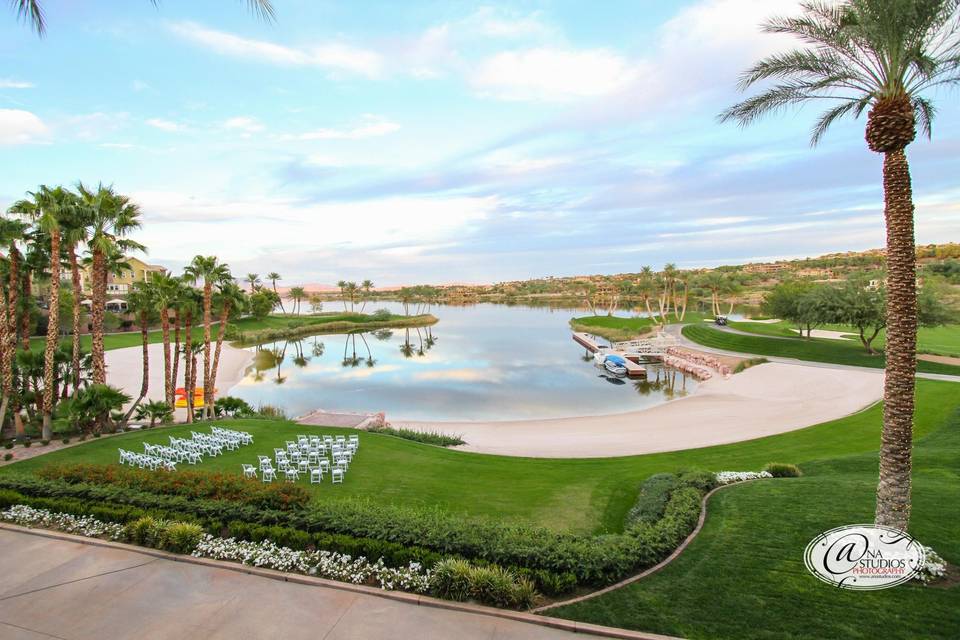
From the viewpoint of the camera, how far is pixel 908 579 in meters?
6.53

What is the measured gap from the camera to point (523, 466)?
622 inches

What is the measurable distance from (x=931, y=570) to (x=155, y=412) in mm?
25721

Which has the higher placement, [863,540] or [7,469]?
[863,540]

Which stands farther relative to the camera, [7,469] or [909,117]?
[7,469]

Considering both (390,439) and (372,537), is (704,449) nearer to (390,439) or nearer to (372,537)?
(390,439)

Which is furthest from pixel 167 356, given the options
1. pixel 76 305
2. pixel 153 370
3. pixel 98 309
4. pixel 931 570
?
pixel 931 570

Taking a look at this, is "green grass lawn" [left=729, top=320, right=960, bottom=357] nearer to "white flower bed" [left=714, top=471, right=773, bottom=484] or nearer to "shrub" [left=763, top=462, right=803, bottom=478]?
"shrub" [left=763, top=462, right=803, bottom=478]

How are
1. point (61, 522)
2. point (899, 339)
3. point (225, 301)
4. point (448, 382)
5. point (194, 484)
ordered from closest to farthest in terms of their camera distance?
point (899, 339) → point (61, 522) → point (194, 484) → point (225, 301) → point (448, 382)

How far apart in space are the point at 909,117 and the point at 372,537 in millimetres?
11278

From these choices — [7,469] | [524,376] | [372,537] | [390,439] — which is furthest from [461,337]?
[372,537]

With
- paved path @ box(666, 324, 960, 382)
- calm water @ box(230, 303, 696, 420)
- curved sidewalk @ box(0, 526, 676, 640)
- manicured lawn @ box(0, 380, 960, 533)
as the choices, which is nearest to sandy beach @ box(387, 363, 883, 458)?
manicured lawn @ box(0, 380, 960, 533)

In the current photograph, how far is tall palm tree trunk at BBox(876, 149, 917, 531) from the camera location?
7043mm

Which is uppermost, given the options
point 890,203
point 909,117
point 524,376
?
point 909,117

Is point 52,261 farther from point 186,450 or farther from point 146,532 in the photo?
point 146,532
